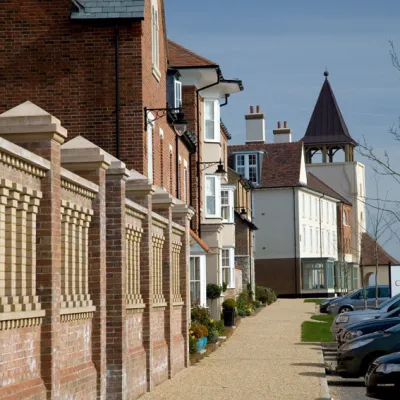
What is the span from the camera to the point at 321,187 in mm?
91938

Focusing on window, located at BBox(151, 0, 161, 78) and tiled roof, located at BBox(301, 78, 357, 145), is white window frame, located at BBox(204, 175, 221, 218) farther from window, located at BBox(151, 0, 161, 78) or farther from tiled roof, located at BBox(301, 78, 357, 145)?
tiled roof, located at BBox(301, 78, 357, 145)

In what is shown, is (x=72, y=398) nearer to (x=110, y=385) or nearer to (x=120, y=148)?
(x=110, y=385)

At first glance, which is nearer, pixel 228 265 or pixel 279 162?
pixel 228 265

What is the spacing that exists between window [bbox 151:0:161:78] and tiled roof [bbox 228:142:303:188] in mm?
54560

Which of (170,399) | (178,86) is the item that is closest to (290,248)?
(178,86)

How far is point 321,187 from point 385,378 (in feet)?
257

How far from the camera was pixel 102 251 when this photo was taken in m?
13.5

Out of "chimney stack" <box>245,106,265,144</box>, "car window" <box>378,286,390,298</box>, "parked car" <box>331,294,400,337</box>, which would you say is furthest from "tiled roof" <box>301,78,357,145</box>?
"parked car" <box>331,294,400,337</box>

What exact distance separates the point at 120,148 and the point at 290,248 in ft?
192

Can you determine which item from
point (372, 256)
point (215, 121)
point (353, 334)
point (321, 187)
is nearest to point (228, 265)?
point (215, 121)

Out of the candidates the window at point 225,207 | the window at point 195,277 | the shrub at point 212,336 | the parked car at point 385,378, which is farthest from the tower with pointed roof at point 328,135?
the parked car at point 385,378

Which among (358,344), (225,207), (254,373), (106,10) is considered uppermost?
(106,10)

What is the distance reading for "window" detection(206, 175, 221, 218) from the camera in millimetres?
41406

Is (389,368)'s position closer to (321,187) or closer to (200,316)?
(200,316)
